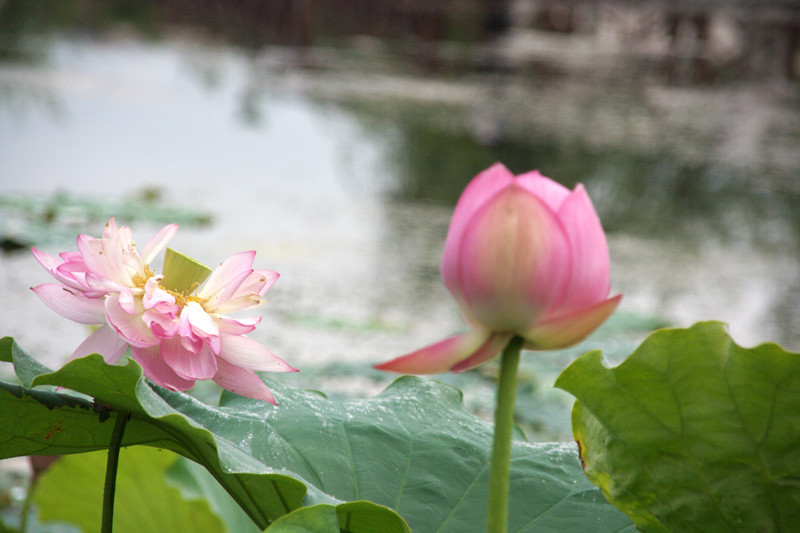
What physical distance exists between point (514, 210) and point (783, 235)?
3.75m

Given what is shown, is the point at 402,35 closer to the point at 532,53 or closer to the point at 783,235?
the point at 532,53

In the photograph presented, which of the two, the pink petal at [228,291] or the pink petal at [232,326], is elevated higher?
the pink petal at [228,291]

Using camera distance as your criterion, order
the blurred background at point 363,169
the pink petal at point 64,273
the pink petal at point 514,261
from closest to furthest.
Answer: the pink petal at point 514,261, the pink petal at point 64,273, the blurred background at point 363,169

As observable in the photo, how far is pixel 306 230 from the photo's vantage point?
121 inches

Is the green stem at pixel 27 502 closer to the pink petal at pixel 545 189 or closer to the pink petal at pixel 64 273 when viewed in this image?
the pink petal at pixel 64 273

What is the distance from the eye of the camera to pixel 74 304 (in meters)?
0.37

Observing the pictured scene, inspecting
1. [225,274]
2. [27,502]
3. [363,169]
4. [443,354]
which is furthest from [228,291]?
[363,169]

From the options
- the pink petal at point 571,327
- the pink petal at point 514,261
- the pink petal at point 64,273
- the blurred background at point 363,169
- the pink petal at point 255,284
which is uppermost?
the pink petal at point 514,261

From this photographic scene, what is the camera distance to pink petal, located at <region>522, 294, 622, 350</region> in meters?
0.26

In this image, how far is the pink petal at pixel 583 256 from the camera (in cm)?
27

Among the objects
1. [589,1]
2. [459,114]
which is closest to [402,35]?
[589,1]

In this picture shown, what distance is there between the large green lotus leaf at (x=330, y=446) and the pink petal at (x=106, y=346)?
0.07 ft

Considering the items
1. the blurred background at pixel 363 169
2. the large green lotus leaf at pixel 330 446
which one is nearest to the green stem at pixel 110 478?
the large green lotus leaf at pixel 330 446

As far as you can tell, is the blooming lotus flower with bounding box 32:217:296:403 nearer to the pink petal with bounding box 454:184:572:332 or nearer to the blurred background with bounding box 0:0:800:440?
the pink petal with bounding box 454:184:572:332
